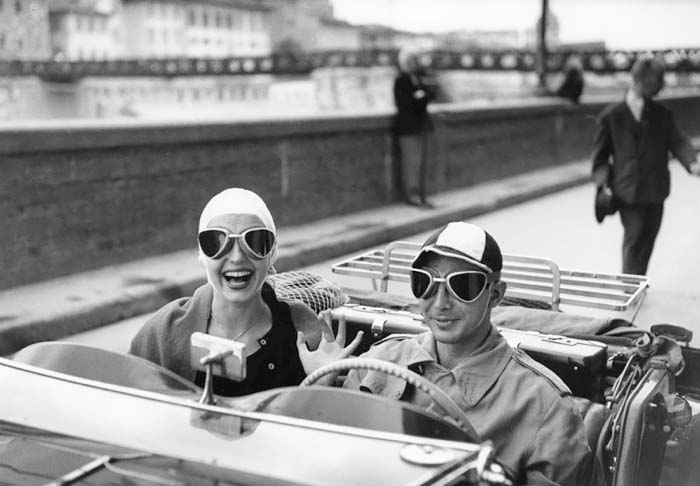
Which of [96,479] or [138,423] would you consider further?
[138,423]

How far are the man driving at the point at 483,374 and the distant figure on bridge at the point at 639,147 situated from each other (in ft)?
16.2

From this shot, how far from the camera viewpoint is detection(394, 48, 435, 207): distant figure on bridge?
1316 centimetres

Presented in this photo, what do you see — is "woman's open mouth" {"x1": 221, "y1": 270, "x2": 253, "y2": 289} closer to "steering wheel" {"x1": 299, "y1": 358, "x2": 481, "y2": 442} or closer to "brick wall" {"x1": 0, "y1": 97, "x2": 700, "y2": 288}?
"steering wheel" {"x1": 299, "y1": 358, "x2": 481, "y2": 442}

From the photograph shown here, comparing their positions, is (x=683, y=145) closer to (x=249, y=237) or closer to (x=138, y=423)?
(x=249, y=237)

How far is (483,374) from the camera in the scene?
2920mm

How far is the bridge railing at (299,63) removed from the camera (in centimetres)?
6997

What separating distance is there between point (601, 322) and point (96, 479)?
2.55m

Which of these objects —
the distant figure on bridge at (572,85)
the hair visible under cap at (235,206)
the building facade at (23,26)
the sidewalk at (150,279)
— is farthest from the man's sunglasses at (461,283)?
the building facade at (23,26)

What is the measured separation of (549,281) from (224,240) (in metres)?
2.45

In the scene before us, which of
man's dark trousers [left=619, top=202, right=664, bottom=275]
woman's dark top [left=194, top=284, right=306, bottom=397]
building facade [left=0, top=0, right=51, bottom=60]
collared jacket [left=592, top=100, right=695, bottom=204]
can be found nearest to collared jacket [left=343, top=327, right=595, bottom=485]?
woman's dark top [left=194, top=284, right=306, bottom=397]

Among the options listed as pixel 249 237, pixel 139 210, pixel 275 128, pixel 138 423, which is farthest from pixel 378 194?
pixel 138 423

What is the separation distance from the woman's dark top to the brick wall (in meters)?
5.56

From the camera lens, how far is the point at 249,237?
10.4ft

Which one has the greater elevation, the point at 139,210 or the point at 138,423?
the point at 138,423
